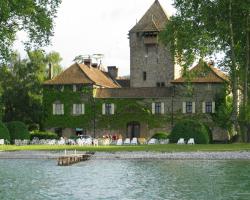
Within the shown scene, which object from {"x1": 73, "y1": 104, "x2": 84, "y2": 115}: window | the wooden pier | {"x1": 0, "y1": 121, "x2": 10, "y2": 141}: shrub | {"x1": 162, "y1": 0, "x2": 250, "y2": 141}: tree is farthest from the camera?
{"x1": 73, "y1": 104, "x2": 84, "y2": 115}: window

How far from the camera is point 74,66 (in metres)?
67.2

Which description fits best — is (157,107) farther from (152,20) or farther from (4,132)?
(4,132)

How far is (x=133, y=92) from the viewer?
65.0m

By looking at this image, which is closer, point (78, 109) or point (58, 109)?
point (78, 109)

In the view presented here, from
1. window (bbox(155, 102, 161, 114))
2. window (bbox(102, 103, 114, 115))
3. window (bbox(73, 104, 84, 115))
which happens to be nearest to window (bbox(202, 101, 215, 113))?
window (bbox(155, 102, 161, 114))

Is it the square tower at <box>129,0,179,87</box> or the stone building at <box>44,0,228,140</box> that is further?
the square tower at <box>129,0,179,87</box>

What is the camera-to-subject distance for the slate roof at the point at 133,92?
211 ft

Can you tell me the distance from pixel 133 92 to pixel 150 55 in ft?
21.0

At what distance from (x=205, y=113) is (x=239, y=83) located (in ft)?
41.3

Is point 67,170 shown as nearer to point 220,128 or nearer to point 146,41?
point 220,128

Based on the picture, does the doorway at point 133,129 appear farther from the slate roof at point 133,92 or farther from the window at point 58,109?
the window at point 58,109

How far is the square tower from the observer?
68.4m

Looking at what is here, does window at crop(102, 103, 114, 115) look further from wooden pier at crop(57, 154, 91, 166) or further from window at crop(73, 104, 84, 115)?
wooden pier at crop(57, 154, 91, 166)

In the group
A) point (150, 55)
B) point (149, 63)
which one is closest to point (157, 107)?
point (149, 63)
